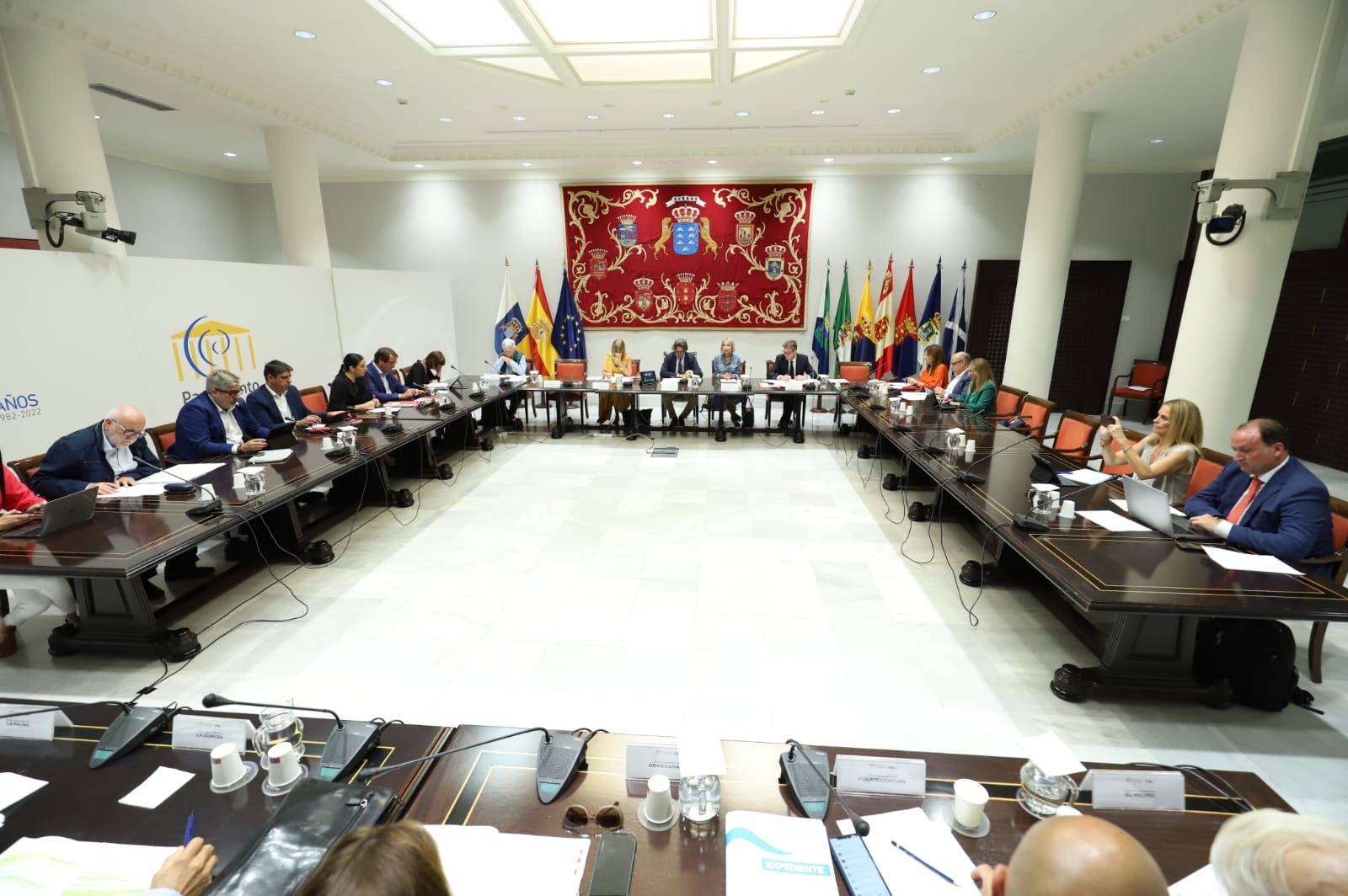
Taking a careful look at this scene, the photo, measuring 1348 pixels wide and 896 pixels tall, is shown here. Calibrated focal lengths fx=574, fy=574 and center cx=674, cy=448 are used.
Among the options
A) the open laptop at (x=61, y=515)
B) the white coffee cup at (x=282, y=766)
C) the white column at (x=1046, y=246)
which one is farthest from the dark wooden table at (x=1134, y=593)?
the open laptop at (x=61, y=515)

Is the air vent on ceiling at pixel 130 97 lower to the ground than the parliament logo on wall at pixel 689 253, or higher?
higher

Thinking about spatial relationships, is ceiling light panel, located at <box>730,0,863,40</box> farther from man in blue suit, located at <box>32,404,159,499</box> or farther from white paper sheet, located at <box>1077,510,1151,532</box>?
man in blue suit, located at <box>32,404,159,499</box>

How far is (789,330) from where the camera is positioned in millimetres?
8773

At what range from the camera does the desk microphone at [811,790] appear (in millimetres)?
1167

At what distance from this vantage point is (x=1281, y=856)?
73cm

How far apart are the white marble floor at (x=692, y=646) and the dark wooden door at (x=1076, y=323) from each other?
538cm

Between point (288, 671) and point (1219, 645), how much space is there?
4.11 m

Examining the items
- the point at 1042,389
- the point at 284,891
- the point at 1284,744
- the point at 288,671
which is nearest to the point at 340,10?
the point at 288,671

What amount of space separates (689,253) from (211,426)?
6.38m

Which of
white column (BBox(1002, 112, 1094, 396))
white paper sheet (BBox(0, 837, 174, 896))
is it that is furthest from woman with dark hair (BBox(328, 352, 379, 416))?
white column (BBox(1002, 112, 1094, 396))

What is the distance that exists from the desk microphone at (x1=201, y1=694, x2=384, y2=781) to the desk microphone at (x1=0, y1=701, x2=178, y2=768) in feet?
0.39

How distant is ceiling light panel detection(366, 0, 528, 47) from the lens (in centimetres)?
381

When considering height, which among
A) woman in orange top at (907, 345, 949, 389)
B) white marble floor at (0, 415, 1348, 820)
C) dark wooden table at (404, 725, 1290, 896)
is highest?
woman in orange top at (907, 345, 949, 389)

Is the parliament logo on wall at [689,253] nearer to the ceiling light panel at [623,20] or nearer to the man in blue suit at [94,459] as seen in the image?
the ceiling light panel at [623,20]
